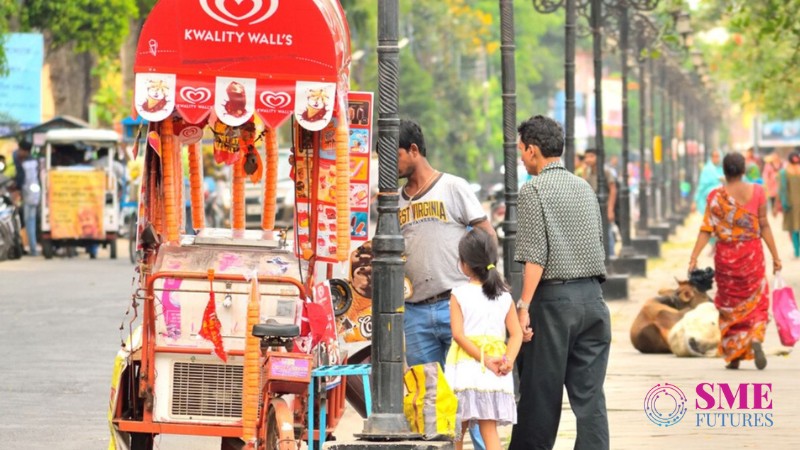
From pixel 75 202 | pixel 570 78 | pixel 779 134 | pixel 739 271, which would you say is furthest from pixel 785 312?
pixel 779 134

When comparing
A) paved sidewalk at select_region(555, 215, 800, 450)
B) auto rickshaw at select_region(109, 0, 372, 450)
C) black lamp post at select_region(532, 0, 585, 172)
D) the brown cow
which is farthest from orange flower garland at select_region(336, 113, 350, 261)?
black lamp post at select_region(532, 0, 585, 172)

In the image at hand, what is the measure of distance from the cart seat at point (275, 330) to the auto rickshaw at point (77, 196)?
21826mm

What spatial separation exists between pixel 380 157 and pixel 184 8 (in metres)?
1.51

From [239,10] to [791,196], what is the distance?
Result: 2520cm

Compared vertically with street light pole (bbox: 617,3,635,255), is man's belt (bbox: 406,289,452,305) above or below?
below

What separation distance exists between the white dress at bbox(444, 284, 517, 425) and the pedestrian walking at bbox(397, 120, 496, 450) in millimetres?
770

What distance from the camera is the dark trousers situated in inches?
345

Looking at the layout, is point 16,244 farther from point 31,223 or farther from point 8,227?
point 31,223

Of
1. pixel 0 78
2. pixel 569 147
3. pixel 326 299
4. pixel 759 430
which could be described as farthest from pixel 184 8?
pixel 0 78

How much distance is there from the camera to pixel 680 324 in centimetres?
1667

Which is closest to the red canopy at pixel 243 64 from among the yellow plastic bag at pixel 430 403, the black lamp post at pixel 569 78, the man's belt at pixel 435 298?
the man's belt at pixel 435 298

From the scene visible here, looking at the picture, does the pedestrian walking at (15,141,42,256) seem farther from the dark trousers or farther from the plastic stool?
the dark trousers

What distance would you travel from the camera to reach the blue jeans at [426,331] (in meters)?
9.41

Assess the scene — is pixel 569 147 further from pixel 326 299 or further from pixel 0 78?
pixel 0 78
